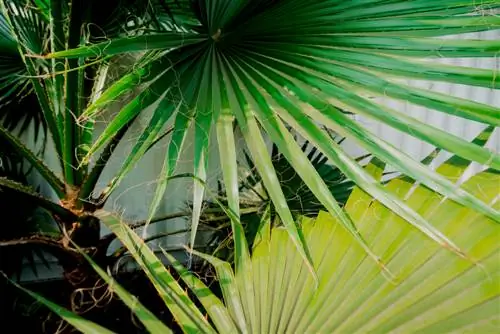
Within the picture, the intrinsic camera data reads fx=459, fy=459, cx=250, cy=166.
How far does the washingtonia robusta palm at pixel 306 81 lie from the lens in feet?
1.77

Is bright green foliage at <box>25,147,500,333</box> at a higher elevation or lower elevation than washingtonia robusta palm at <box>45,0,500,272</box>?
lower

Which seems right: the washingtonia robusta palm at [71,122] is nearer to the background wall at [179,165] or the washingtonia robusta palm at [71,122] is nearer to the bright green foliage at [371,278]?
the bright green foliage at [371,278]

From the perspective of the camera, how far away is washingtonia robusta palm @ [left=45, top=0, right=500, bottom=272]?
0.54 m

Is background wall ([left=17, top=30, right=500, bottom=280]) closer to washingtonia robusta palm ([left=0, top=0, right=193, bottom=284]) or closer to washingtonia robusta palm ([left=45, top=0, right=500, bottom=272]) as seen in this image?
washingtonia robusta palm ([left=0, top=0, right=193, bottom=284])

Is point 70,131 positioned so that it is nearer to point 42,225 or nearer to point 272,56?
point 272,56

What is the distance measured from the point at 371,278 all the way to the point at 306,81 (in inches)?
11.1

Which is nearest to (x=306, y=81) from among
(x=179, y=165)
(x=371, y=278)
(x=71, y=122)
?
(x=371, y=278)

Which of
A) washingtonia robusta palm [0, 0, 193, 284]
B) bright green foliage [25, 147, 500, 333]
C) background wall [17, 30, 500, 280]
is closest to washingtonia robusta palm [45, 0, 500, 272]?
bright green foliage [25, 147, 500, 333]

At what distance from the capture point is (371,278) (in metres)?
0.53

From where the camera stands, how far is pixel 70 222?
0.88 m

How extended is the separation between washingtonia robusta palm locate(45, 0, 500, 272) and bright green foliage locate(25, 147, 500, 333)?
0.14 feet

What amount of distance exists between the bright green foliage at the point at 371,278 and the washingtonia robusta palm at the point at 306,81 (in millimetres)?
42

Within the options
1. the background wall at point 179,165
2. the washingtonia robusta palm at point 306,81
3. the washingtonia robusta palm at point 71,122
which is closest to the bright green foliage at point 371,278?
the washingtonia robusta palm at point 306,81

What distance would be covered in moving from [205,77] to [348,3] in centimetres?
24
